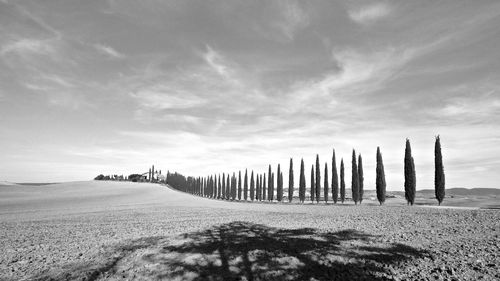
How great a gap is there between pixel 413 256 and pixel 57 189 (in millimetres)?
86377

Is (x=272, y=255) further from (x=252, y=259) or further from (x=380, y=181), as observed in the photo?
(x=380, y=181)

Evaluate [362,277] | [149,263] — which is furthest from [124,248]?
[362,277]

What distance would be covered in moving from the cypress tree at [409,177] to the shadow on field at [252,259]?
31.8m

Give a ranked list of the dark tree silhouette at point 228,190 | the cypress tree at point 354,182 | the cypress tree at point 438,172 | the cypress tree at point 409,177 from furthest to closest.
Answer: the dark tree silhouette at point 228,190
the cypress tree at point 354,182
the cypress tree at point 409,177
the cypress tree at point 438,172

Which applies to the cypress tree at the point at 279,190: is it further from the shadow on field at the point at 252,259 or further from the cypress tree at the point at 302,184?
the shadow on field at the point at 252,259

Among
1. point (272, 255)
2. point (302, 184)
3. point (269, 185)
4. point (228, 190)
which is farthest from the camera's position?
point (228, 190)

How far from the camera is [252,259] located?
10.9 metres

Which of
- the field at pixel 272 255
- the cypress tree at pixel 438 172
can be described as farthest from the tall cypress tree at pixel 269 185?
the field at pixel 272 255

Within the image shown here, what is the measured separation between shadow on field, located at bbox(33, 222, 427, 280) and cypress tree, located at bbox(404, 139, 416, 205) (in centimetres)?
3179

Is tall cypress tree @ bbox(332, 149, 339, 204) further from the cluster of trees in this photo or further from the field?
the field

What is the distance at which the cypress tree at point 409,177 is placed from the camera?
41031mm

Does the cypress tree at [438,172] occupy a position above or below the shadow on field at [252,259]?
above

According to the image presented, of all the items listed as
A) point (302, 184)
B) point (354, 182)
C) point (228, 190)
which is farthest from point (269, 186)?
point (354, 182)

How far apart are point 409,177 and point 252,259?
38.4 metres
